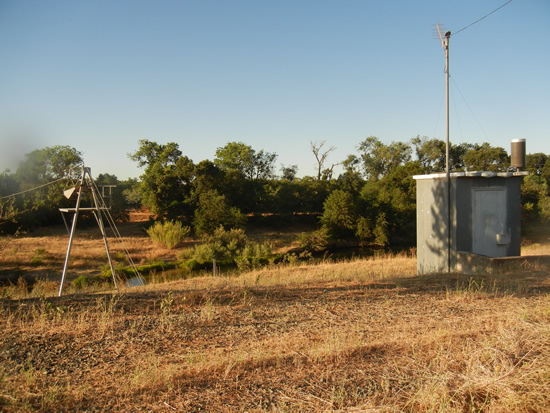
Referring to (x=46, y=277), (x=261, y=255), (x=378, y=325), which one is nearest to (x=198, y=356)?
(x=378, y=325)

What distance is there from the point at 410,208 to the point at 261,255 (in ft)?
55.1

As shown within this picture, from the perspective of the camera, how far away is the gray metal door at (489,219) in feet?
41.8

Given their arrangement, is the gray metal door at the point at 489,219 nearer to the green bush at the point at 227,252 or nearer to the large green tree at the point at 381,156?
the green bush at the point at 227,252

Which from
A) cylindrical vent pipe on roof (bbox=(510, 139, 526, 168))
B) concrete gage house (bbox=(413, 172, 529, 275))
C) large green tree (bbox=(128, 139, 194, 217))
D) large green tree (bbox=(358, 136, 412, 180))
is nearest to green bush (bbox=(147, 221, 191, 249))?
large green tree (bbox=(128, 139, 194, 217))

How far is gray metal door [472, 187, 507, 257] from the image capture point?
12727 mm

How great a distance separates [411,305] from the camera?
6.45 meters

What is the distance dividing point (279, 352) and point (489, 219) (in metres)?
11.1

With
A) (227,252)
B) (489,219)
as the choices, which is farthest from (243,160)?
(489,219)

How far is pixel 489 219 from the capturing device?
12.8 m

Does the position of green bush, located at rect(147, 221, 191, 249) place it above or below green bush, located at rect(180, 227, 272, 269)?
above

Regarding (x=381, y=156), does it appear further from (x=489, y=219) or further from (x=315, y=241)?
(x=489, y=219)

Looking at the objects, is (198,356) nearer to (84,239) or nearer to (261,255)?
(261,255)

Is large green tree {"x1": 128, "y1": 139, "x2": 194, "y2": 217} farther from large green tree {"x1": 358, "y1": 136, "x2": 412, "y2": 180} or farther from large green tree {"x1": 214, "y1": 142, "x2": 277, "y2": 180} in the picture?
large green tree {"x1": 358, "y1": 136, "x2": 412, "y2": 180}

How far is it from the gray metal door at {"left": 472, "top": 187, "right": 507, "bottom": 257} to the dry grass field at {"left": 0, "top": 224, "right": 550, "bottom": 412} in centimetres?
561
